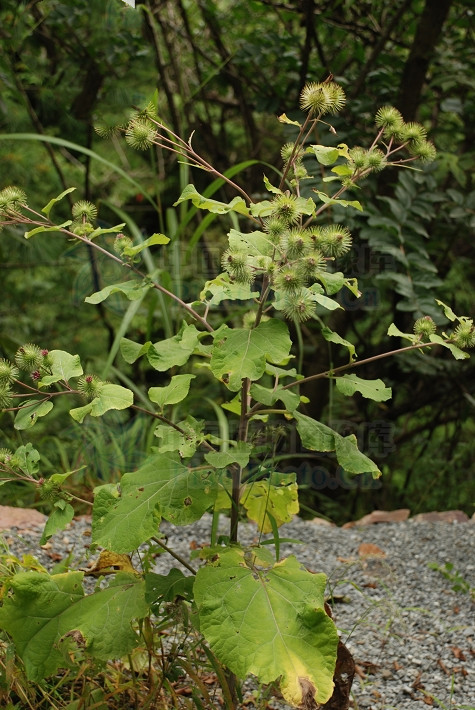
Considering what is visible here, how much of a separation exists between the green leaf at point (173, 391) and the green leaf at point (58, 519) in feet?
0.85

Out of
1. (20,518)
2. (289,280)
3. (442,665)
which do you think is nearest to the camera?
(289,280)

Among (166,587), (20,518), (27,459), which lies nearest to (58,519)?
(27,459)

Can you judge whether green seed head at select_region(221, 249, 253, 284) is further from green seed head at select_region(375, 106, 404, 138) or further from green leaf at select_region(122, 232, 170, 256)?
green seed head at select_region(375, 106, 404, 138)

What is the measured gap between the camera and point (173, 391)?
1.50 meters

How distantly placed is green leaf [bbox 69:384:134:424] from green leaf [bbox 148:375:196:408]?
0.14m

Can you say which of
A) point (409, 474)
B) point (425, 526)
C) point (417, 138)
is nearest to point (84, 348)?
point (409, 474)

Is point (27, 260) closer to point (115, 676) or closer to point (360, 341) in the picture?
point (360, 341)

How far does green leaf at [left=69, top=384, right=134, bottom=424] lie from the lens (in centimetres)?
130

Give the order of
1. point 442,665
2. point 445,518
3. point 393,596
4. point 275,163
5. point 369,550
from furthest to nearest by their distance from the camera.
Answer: point 275,163
point 445,518
point 369,550
point 393,596
point 442,665

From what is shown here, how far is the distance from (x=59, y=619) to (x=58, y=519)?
19cm

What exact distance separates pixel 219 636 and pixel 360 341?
2453 millimetres

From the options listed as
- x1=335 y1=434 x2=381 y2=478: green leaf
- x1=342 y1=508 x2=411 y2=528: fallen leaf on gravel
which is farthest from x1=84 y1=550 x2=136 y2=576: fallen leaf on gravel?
x1=342 y1=508 x2=411 y2=528: fallen leaf on gravel

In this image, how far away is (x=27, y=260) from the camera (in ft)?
11.7

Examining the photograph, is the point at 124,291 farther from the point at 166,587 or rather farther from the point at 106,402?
the point at 166,587
